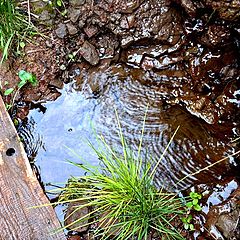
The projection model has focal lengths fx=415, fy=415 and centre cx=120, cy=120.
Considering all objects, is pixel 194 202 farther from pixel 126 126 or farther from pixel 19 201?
pixel 19 201

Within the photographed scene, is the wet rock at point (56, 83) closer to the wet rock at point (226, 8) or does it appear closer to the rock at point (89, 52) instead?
the rock at point (89, 52)

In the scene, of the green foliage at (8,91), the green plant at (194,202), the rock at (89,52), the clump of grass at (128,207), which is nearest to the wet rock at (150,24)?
the rock at (89,52)

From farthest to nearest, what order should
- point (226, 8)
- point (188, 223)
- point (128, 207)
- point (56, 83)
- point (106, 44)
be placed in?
point (106, 44) → point (56, 83) → point (226, 8) → point (188, 223) → point (128, 207)

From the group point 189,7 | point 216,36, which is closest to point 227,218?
point 216,36

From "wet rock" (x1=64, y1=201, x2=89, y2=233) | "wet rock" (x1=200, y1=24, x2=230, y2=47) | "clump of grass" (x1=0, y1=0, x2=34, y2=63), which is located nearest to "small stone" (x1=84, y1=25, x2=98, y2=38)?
"clump of grass" (x1=0, y1=0, x2=34, y2=63)

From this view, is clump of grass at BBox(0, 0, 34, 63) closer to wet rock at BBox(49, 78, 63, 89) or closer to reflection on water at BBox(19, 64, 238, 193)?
wet rock at BBox(49, 78, 63, 89)

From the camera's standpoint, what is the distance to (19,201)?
2.86m

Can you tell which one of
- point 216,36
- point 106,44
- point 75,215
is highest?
point 106,44

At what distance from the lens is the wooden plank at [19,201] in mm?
2752

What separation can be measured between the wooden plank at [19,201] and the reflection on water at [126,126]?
0.34 m

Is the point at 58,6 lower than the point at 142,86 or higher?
higher

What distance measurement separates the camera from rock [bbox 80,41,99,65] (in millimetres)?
3744

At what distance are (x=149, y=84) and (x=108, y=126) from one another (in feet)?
1.90

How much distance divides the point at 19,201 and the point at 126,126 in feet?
3.66
